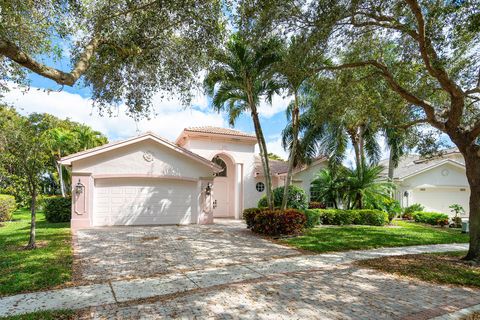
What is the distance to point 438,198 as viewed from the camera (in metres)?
23.8

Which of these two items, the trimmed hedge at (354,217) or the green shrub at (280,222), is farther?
the trimmed hedge at (354,217)

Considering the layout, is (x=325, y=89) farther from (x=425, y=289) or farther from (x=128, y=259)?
(x=128, y=259)

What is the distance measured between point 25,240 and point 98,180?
454 centimetres

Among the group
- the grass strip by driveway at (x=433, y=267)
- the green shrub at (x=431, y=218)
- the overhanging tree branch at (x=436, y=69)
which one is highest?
the overhanging tree branch at (x=436, y=69)

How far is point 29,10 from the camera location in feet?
23.1

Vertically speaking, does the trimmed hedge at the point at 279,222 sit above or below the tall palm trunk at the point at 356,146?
below

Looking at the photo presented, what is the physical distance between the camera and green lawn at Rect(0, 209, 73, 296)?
5.89 metres

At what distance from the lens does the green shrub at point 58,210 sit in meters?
16.5

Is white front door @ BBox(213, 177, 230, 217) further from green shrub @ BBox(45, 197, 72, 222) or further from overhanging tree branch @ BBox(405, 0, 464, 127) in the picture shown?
overhanging tree branch @ BBox(405, 0, 464, 127)

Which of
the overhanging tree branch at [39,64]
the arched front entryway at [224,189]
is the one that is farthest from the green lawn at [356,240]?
the arched front entryway at [224,189]

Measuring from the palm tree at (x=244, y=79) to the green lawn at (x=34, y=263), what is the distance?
7.08m

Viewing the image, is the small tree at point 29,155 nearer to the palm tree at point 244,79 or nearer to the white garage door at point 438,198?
the palm tree at point 244,79

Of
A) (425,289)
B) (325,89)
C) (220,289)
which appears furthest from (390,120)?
(220,289)

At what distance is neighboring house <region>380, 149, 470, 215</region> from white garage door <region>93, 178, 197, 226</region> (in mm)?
16653
